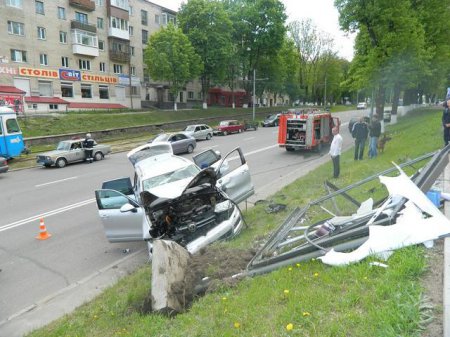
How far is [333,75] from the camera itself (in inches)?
2980

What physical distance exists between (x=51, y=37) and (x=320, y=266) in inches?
1617

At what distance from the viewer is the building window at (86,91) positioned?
133 feet

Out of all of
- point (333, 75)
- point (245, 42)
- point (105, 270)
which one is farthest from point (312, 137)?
point (333, 75)

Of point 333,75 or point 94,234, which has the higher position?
point 333,75

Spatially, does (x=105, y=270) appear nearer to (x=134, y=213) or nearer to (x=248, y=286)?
(x=134, y=213)

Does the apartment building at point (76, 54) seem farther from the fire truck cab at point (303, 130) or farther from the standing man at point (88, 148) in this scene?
the fire truck cab at point (303, 130)

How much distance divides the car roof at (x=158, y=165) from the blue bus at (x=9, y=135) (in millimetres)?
14031

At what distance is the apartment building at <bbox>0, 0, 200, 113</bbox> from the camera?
33.8m

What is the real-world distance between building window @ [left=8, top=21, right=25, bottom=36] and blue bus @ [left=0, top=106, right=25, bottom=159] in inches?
764

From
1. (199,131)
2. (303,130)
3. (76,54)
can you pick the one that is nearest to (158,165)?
(303,130)

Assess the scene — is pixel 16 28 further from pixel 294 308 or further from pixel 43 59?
pixel 294 308

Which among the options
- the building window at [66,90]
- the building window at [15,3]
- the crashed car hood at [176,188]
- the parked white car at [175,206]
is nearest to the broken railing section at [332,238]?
the parked white car at [175,206]

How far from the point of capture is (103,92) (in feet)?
142

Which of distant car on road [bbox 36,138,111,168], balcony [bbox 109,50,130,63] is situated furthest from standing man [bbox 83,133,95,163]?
balcony [bbox 109,50,130,63]
